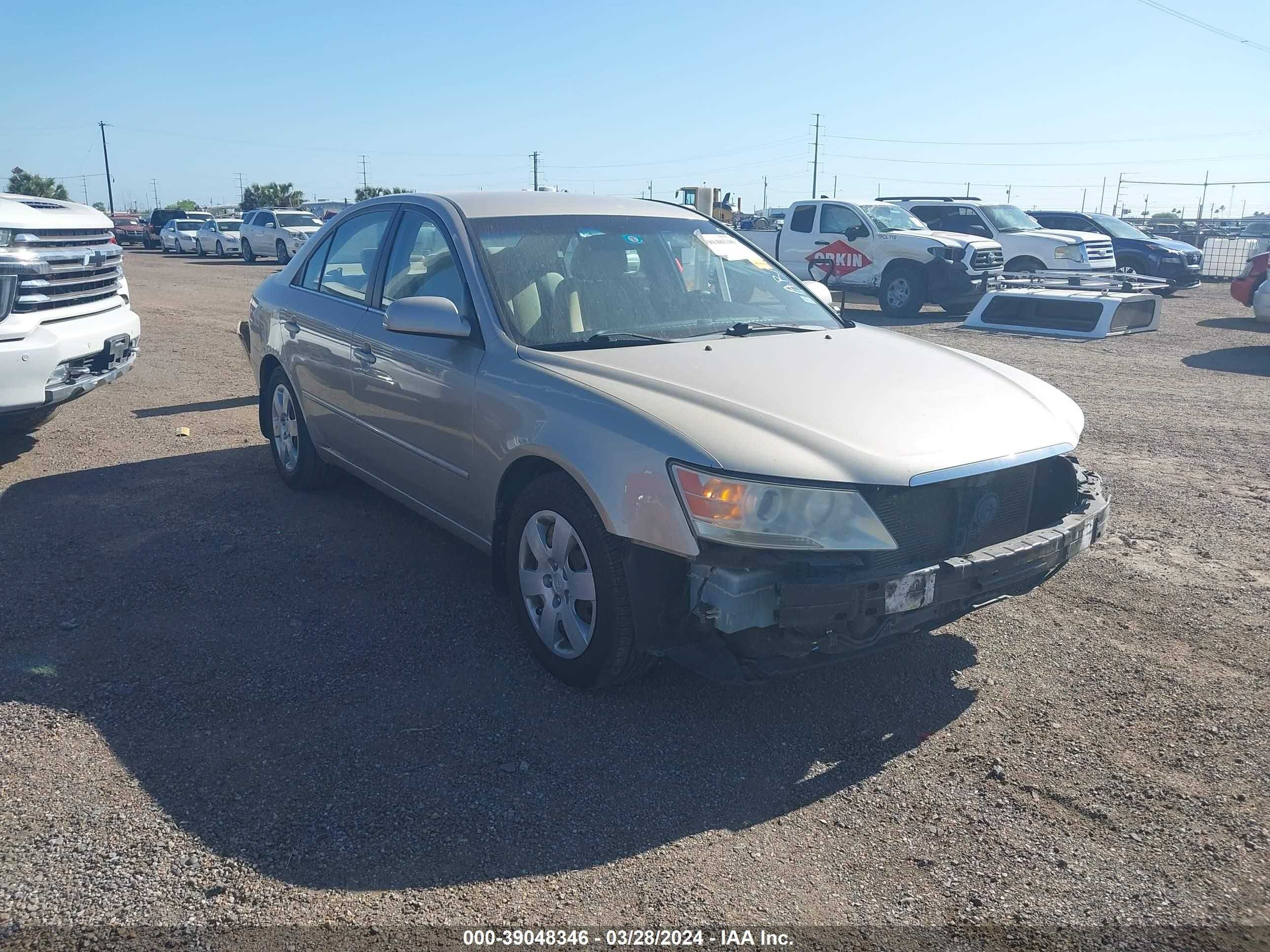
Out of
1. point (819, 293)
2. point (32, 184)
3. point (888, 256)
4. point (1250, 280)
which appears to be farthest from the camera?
point (32, 184)

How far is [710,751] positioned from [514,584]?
1.05m

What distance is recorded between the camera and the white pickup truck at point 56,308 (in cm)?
569

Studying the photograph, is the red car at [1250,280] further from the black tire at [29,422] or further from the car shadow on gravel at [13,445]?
the car shadow on gravel at [13,445]

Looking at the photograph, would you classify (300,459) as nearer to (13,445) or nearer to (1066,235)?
(13,445)

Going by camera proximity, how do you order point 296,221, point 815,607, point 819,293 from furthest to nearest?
point 296,221 → point 819,293 → point 815,607

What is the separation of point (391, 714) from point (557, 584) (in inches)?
29.1

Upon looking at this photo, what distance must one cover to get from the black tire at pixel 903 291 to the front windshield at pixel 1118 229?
6663mm

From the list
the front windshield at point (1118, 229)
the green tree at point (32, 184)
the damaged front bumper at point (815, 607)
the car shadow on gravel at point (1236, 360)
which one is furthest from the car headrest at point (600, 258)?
the green tree at point (32, 184)

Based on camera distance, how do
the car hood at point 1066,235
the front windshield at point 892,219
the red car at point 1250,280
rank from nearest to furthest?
1. the red car at point 1250,280
2. the front windshield at point 892,219
3. the car hood at point 1066,235

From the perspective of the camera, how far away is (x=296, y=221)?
1268 inches

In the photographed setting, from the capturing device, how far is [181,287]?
22156 millimetres

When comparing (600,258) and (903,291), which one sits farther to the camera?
(903,291)

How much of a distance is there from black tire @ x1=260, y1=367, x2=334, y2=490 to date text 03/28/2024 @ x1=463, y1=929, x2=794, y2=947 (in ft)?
12.7

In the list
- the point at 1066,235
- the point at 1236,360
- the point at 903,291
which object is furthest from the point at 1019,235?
the point at 1236,360
